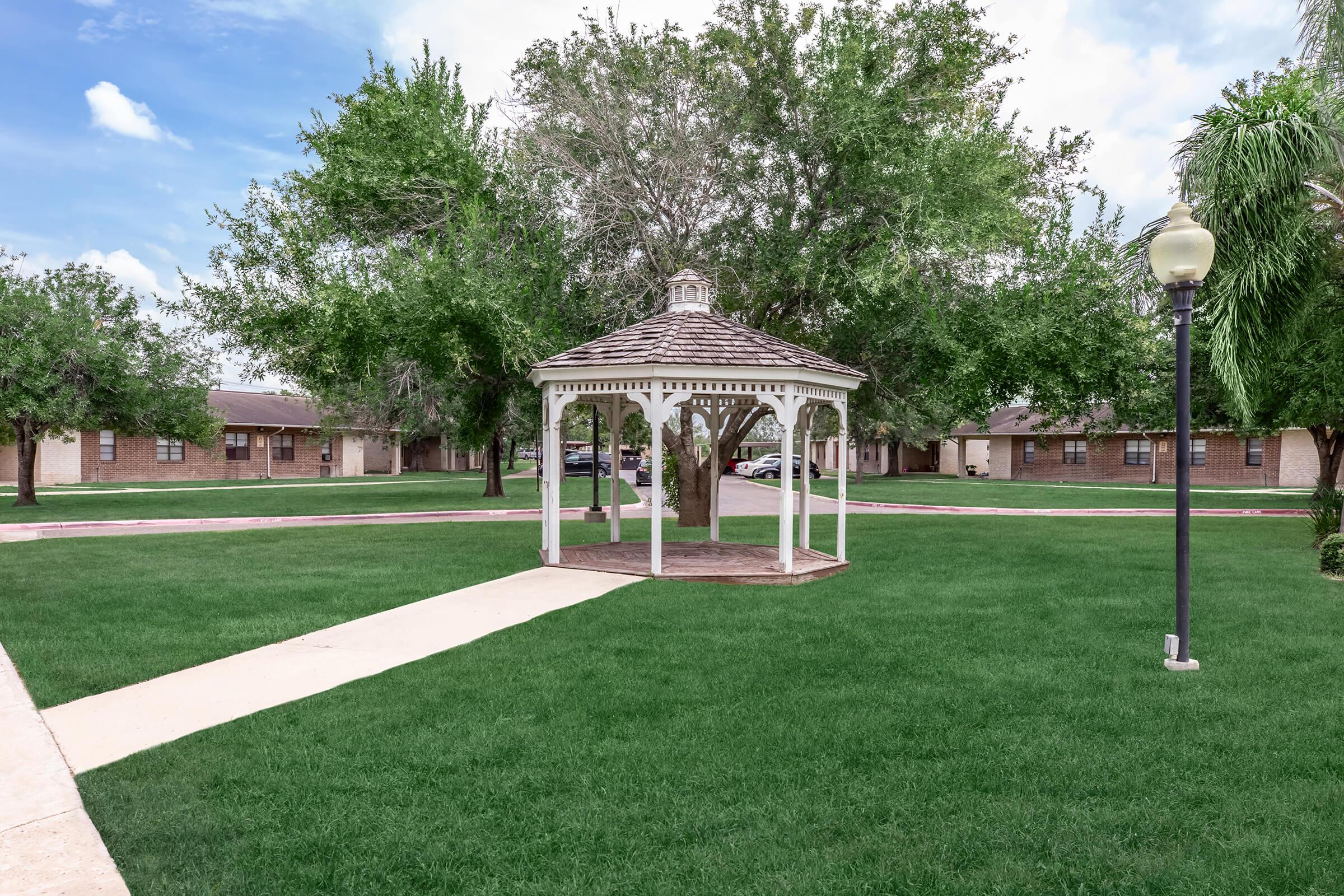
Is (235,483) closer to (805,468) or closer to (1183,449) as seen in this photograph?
(805,468)

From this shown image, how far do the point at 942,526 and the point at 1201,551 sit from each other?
6013 mm

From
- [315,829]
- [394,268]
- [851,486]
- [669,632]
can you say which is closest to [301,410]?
[851,486]

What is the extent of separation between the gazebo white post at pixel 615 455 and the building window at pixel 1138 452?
40.3 m

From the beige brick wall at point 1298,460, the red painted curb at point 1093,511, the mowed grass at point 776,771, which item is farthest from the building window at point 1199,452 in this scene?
the mowed grass at point 776,771

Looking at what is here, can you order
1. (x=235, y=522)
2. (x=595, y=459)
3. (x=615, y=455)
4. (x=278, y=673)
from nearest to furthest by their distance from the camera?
(x=278, y=673), (x=615, y=455), (x=235, y=522), (x=595, y=459)

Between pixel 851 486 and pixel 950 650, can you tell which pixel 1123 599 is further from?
pixel 851 486

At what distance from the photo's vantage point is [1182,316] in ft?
23.4

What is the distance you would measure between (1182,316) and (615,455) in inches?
395

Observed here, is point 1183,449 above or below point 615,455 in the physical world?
above

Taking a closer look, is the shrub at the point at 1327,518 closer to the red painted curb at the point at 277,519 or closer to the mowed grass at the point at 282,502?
the red painted curb at the point at 277,519

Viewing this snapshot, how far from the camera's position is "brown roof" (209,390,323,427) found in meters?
46.6

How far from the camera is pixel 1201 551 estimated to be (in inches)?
593

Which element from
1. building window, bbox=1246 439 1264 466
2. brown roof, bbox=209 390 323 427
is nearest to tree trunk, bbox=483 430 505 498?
brown roof, bbox=209 390 323 427

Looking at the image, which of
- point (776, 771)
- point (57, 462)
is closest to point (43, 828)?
point (776, 771)
